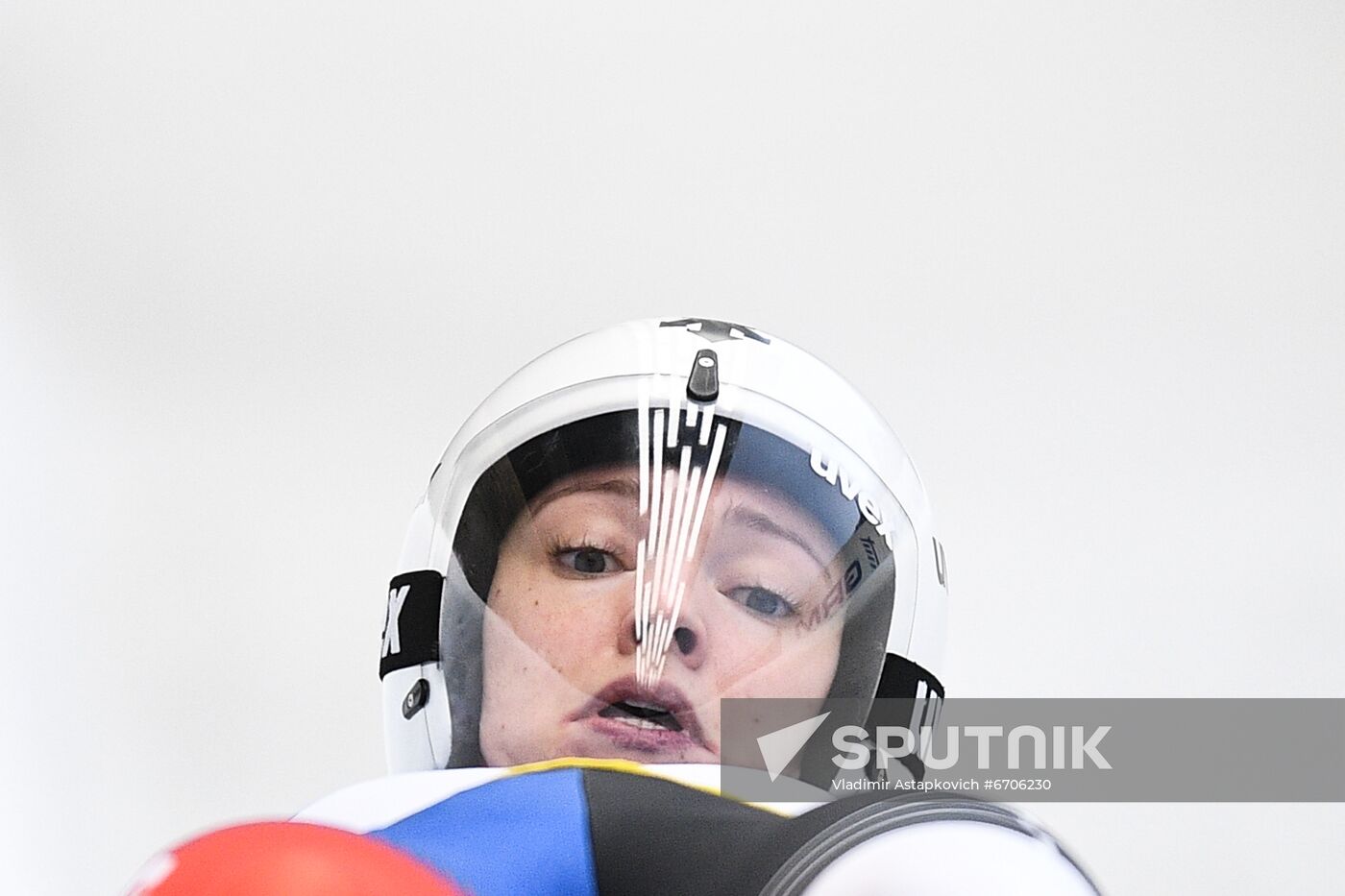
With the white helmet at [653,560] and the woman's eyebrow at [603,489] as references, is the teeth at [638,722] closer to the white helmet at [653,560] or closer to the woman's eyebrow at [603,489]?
the white helmet at [653,560]

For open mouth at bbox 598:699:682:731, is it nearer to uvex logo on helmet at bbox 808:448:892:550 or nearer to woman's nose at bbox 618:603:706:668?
woman's nose at bbox 618:603:706:668

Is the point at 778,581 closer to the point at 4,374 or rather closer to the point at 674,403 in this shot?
the point at 674,403

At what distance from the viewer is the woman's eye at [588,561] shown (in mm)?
870

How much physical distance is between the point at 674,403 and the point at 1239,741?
80 centimetres

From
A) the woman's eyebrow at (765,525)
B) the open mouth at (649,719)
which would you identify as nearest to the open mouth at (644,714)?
the open mouth at (649,719)

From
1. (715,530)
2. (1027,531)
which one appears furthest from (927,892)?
(1027,531)

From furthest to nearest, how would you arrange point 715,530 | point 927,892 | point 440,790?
point 715,530
point 440,790
point 927,892

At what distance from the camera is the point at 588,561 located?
0.88 metres

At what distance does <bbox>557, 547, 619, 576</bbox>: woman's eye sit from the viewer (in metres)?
0.87

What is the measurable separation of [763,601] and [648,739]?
0.33 feet

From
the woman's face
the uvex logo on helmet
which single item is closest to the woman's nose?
the woman's face

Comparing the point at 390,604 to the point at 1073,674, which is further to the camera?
the point at 1073,674

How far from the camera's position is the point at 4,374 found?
1.58 meters
